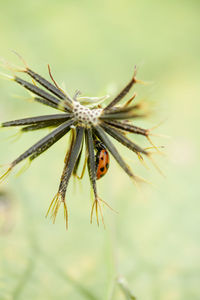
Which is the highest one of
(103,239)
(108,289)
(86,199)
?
(86,199)

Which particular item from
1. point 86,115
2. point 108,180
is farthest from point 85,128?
point 108,180

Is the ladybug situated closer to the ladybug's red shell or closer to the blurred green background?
the ladybug's red shell

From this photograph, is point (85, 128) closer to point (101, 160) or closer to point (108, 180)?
point (101, 160)

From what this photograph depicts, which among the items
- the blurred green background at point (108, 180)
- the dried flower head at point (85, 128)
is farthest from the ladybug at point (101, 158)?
the blurred green background at point (108, 180)

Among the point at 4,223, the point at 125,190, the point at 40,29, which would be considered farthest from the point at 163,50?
the point at 4,223

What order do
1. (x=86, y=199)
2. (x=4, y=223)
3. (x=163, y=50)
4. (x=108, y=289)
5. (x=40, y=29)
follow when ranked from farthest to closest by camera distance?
(x=163, y=50)
(x=40, y=29)
(x=86, y=199)
(x=4, y=223)
(x=108, y=289)

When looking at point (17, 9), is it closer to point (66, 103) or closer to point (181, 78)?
point (181, 78)

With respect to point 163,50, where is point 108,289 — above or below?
below

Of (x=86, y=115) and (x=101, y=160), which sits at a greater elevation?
(x=86, y=115)

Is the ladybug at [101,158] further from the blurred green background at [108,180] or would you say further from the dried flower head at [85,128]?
the blurred green background at [108,180]
